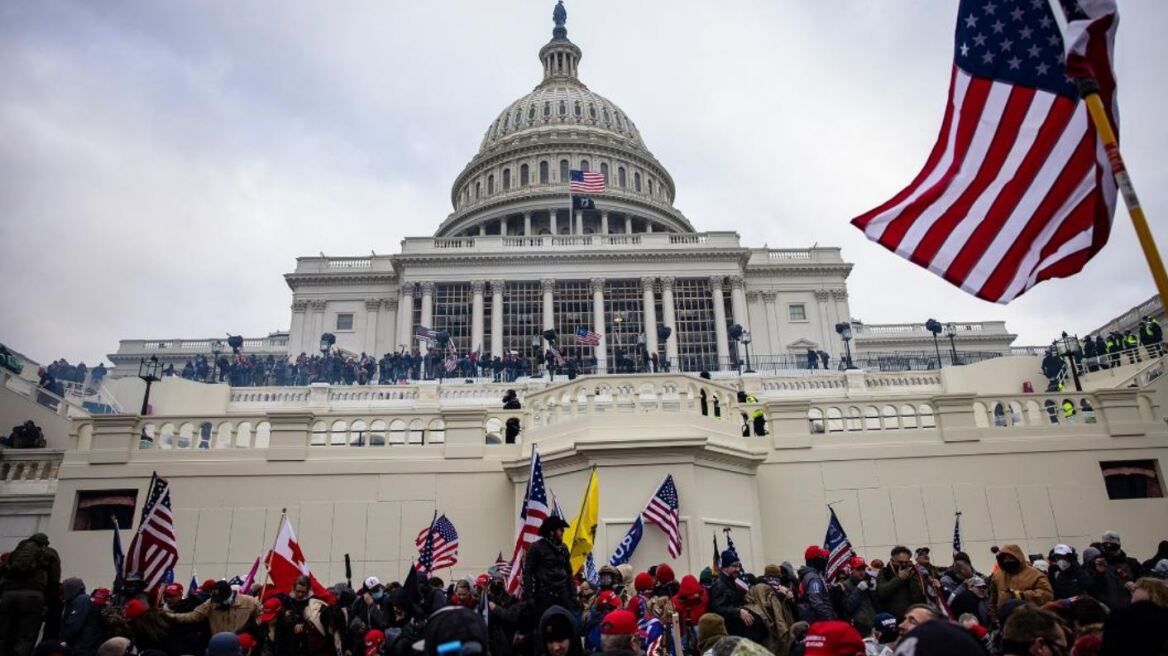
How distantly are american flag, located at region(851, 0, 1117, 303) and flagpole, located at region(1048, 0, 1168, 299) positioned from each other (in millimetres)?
326

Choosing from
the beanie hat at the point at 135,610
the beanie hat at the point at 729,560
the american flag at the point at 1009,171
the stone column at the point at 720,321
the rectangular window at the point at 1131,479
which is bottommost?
the beanie hat at the point at 135,610

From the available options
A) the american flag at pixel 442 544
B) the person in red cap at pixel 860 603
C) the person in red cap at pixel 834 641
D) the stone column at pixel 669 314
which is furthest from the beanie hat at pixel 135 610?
the stone column at pixel 669 314

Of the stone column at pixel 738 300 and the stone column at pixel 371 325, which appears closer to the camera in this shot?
the stone column at pixel 738 300

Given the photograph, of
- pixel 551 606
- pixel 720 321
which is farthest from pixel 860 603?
pixel 720 321

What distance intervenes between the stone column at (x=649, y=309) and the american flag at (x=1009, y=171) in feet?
144

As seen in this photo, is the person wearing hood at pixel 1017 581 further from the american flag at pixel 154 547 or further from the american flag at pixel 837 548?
the american flag at pixel 154 547

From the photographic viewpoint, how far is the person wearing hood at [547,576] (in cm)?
778

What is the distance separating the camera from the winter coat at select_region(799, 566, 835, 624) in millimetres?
8039

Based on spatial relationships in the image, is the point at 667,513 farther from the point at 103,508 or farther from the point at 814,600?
the point at 103,508

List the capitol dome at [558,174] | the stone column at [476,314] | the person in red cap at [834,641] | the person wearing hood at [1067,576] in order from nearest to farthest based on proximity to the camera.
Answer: the person in red cap at [834,641] → the person wearing hood at [1067,576] → the stone column at [476,314] → the capitol dome at [558,174]

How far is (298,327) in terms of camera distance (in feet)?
182

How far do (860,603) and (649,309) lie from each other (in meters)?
45.0

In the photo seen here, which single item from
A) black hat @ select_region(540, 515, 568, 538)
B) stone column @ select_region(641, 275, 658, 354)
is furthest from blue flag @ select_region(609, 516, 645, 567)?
stone column @ select_region(641, 275, 658, 354)

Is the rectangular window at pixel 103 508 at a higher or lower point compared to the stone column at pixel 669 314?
lower
